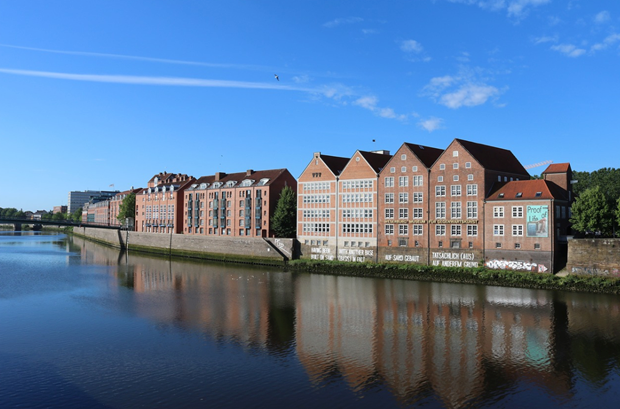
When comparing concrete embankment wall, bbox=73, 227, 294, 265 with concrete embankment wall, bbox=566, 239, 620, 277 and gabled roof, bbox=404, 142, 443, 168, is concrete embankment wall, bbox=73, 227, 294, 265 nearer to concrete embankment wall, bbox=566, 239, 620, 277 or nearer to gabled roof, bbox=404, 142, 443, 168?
gabled roof, bbox=404, 142, 443, 168

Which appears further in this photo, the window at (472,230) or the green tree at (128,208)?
the green tree at (128,208)

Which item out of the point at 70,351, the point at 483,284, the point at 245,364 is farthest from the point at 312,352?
the point at 483,284

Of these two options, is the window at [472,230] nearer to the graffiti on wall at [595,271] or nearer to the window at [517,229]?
the window at [517,229]

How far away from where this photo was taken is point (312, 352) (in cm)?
3288

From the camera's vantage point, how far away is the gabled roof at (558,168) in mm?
67000

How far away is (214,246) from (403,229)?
39.5 m

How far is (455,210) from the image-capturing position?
68375mm

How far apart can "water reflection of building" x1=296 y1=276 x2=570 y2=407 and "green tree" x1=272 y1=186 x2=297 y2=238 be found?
33282 millimetres

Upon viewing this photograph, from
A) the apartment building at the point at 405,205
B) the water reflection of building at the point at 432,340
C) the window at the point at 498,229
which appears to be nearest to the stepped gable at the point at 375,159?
the apartment building at the point at 405,205

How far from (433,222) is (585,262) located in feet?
63.1

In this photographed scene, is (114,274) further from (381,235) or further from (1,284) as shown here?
(381,235)

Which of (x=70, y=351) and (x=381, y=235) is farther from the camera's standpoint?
(x=381, y=235)

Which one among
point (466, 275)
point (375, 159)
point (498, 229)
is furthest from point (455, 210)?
point (375, 159)

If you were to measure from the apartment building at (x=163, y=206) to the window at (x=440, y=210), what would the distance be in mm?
71502
